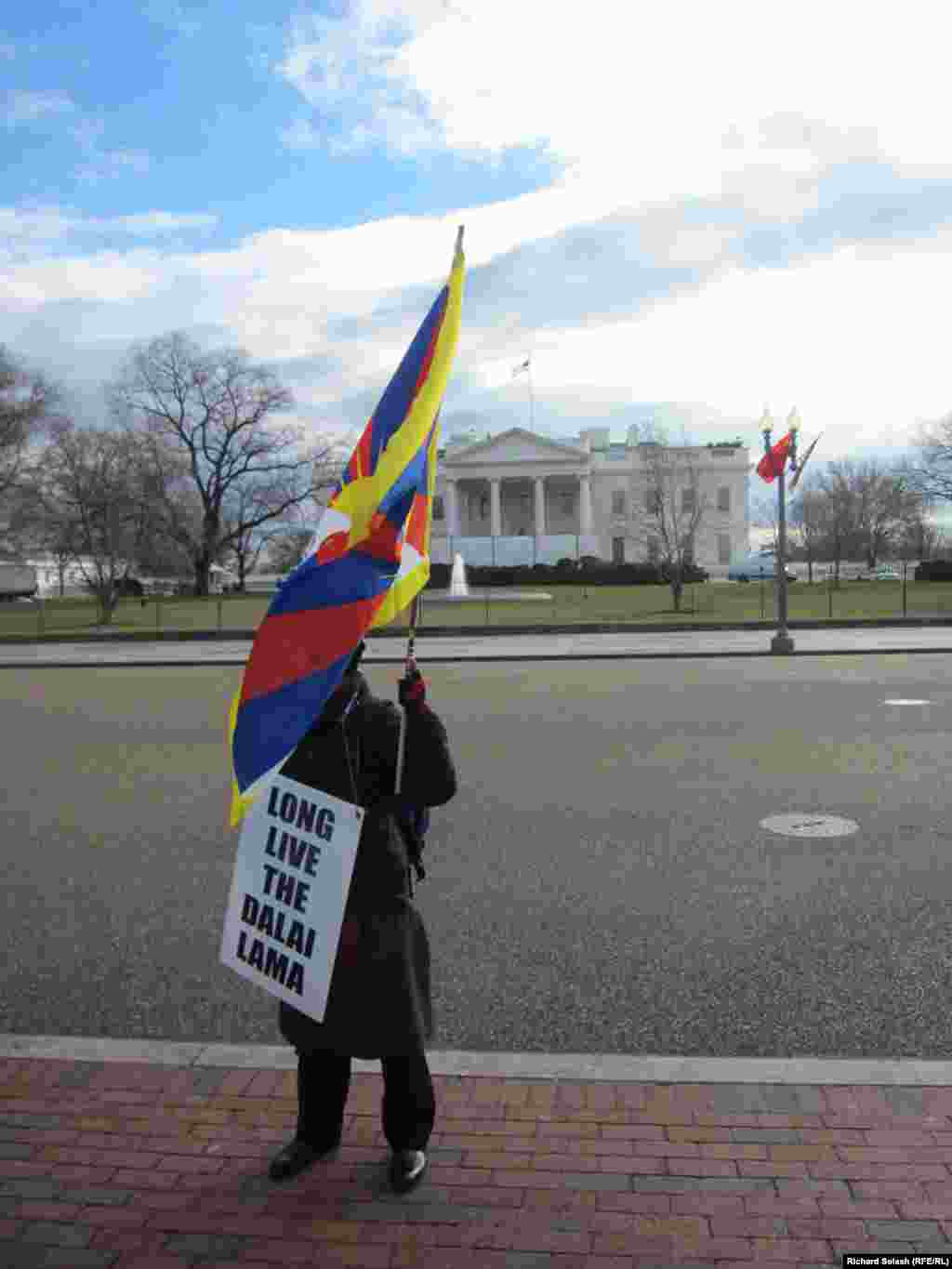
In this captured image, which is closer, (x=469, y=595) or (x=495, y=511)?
(x=469, y=595)

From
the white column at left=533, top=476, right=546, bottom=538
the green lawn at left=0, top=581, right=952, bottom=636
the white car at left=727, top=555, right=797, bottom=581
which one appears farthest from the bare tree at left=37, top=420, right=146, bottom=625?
the white column at left=533, top=476, right=546, bottom=538

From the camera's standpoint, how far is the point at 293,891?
3246 millimetres

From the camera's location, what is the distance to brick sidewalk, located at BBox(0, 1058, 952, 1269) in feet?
9.37

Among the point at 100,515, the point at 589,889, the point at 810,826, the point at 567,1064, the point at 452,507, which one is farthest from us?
the point at 452,507

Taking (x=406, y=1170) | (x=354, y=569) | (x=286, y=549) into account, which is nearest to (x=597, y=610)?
(x=354, y=569)

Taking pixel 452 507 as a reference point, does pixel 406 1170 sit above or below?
below

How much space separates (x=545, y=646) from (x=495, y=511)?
72.0 meters

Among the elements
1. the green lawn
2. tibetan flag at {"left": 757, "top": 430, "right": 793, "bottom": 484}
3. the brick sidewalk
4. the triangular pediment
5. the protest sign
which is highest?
the triangular pediment

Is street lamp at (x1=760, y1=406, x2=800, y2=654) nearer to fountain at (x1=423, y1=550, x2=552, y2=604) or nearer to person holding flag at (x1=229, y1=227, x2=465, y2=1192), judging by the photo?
person holding flag at (x1=229, y1=227, x2=465, y2=1192)

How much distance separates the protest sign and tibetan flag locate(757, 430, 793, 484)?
2036 centimetres

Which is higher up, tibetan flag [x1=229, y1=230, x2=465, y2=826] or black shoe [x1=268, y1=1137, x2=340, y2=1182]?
tibetan flag [x1=229, y1=230, x2=465, y2=826]

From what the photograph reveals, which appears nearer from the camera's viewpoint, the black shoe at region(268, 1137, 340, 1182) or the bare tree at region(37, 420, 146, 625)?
the black shoe at region(268, 1137, 340, 1182)

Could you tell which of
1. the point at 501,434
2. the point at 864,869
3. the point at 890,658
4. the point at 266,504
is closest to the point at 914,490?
the point at 501,434

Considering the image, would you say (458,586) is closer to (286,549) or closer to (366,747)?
(286,549)
